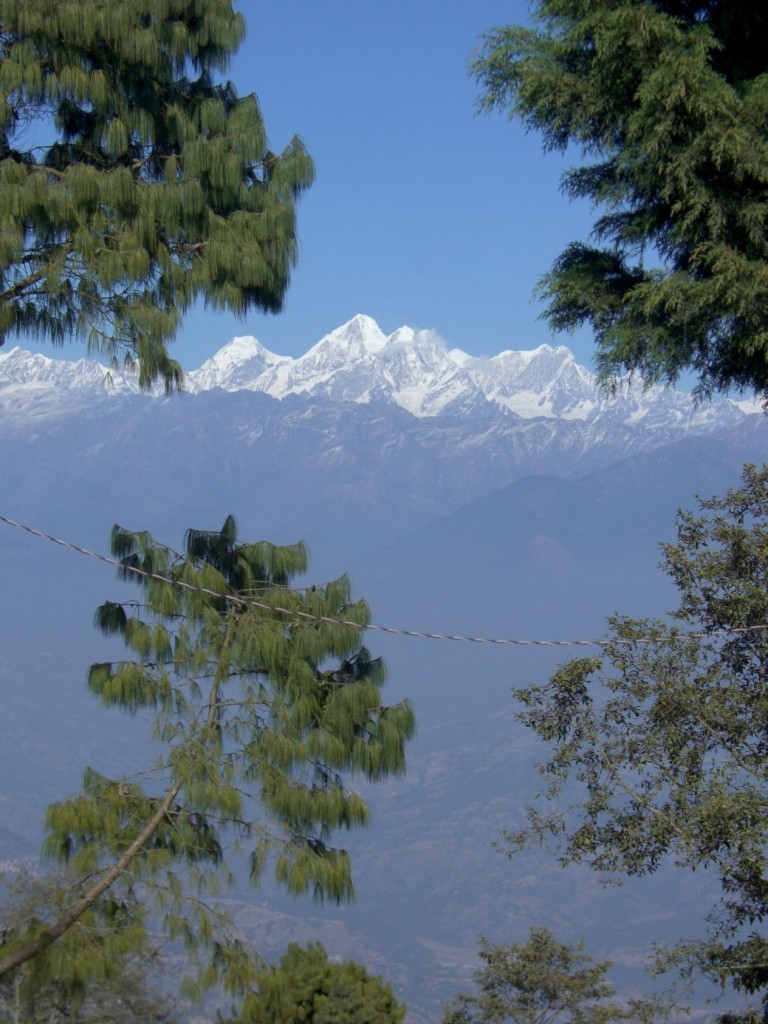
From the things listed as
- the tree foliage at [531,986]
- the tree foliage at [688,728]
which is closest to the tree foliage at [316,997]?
the tree foliage at [688,728]

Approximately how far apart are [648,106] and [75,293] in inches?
123

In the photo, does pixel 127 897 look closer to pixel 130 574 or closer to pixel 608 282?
pixel 130 574

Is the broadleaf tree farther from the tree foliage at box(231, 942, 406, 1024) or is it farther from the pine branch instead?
the tree foliage at box(231, 942, 406, 1024)

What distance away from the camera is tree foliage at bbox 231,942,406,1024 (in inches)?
217

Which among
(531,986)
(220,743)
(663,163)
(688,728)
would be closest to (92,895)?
(220,743)

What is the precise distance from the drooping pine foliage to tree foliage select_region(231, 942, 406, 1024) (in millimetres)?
3158

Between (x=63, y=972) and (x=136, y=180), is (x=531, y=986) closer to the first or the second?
(x=63, y=972)

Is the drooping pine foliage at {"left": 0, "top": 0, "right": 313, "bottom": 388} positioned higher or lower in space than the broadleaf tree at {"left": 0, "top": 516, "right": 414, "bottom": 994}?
higher

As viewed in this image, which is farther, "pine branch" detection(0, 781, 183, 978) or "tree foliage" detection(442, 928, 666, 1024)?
"tree foliage" detection(442, 928, 666, 1024)

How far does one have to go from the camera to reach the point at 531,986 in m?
11.6

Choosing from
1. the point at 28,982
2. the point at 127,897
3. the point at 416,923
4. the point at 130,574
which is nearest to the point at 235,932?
the point at 127,897

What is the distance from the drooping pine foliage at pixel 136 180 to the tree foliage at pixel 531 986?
7017 millimetres

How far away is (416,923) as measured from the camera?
7436 inches

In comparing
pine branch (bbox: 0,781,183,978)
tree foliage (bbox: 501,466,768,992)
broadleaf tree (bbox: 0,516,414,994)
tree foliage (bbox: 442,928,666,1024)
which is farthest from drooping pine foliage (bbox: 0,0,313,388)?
tree foliage (bbox: 442,928,666,1024)
